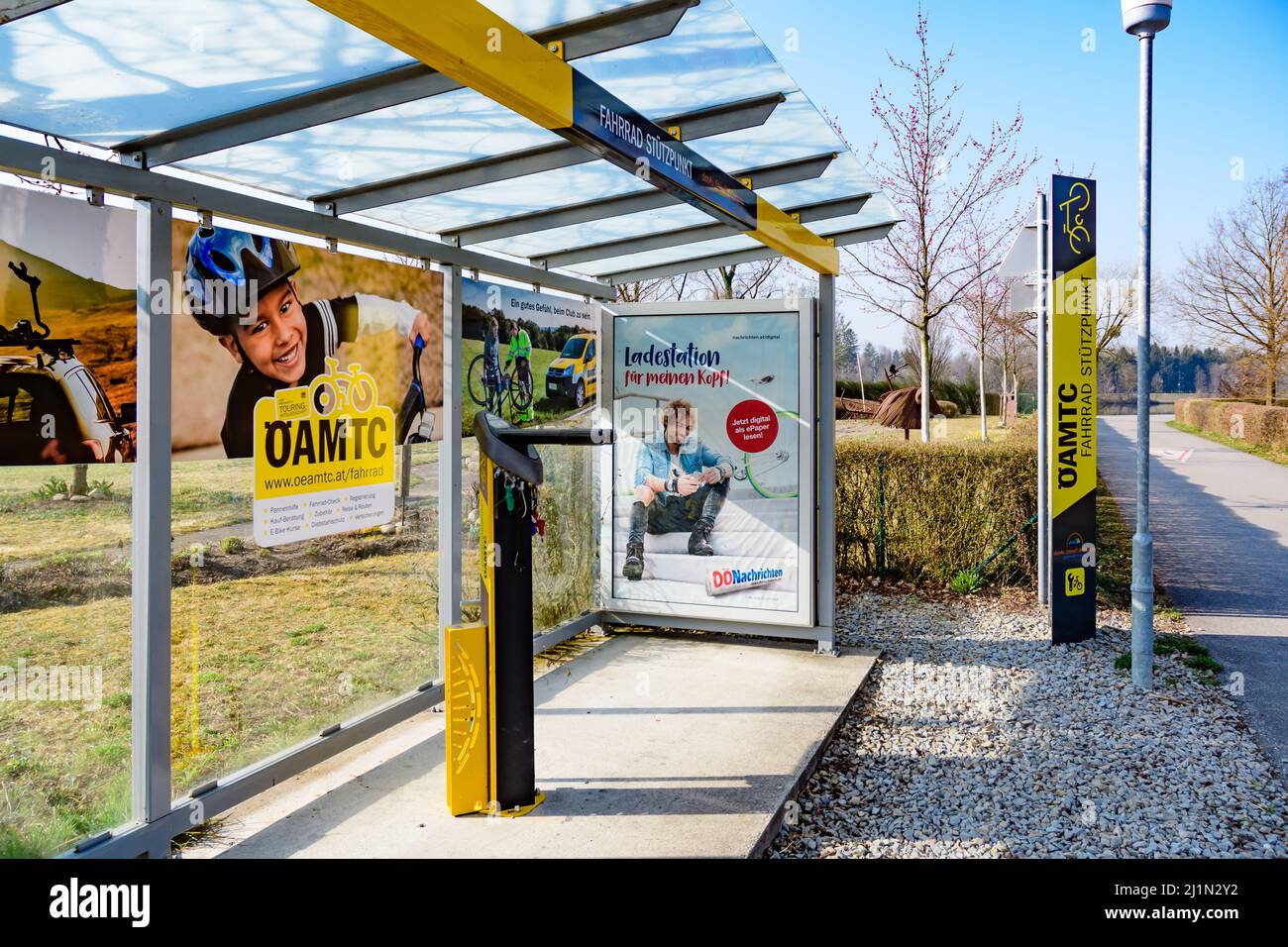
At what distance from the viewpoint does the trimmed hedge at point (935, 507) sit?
905 centimetres

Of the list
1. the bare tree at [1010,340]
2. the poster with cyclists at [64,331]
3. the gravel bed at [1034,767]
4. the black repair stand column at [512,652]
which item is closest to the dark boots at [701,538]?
the gravel bed at [1034,767]

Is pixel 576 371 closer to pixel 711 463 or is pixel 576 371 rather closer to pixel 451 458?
pixel 711 463

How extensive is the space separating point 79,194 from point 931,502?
26.2 feet

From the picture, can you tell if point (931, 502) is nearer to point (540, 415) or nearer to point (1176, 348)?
point (540, 415)

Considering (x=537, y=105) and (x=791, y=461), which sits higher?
(x=537, y=105)

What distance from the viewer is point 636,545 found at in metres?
7.25

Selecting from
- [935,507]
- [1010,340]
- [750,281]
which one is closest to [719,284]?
[750,281]

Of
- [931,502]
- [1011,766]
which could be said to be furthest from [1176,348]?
[1011,766]

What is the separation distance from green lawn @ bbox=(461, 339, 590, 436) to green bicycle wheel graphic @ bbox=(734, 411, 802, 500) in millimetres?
1497

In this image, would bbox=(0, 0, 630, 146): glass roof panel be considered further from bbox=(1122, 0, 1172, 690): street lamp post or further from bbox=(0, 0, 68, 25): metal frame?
bbox=(1122, 0, 1172, 690): street lamp post

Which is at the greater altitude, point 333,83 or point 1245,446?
point 333,83

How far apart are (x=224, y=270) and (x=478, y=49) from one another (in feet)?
5.81

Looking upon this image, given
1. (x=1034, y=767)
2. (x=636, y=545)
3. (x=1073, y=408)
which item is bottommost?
(x=1034, y=767)

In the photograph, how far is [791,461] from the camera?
6781 millimetres
